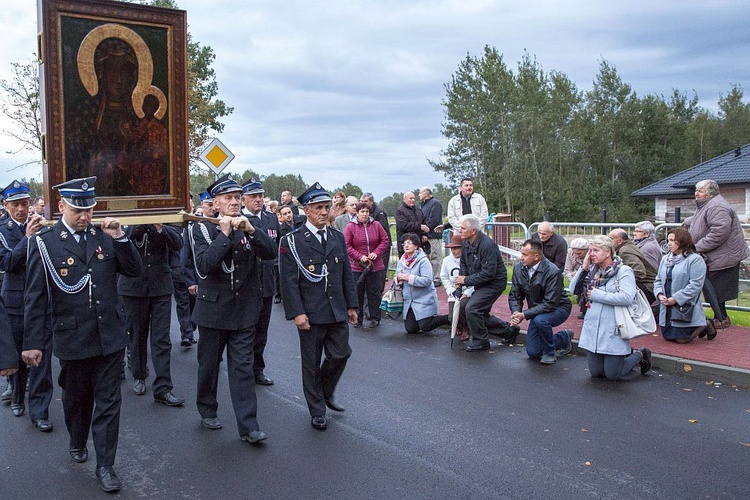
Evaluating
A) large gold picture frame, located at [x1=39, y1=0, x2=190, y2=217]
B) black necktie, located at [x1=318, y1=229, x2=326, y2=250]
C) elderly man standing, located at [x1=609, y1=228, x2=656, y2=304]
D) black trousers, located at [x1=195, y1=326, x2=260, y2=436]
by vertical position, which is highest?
large gold picture frame, located at [x1=39, y1=0, x2=190, y2=217]

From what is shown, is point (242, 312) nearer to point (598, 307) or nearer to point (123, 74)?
point (123, 74)

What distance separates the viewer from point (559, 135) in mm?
56500

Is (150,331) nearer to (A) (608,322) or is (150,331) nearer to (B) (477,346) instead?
(B) (477,346)

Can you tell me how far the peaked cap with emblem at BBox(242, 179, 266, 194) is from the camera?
7.19 meters

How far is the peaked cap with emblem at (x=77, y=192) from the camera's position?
469 centimetres

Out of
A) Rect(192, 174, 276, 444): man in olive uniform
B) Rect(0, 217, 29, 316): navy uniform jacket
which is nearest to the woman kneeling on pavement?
Rect(192, 174, 276, 444): man in olive uniform

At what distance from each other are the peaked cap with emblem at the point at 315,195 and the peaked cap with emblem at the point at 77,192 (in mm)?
1903

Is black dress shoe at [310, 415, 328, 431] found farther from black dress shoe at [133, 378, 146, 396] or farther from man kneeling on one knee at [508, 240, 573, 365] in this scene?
man kneeling on one knee at [508, 240, 573, 365]

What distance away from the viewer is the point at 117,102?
5520mm

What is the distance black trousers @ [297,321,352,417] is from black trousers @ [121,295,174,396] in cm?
161

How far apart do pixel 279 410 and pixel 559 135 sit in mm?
53658

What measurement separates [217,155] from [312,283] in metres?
9.03

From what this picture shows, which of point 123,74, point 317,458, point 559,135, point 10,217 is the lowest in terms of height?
point 317,458

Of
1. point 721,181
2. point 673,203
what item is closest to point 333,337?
point 721,181
